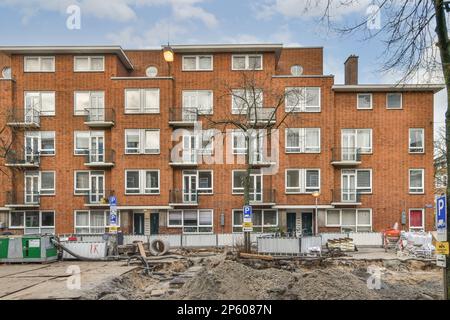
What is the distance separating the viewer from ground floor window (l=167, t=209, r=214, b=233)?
1345 inches

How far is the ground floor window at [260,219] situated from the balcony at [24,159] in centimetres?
1589

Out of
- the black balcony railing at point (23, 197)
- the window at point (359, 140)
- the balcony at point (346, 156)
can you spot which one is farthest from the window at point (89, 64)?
the window at point (359, 140)

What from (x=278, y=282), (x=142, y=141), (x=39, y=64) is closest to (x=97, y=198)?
(x=142, y=141)

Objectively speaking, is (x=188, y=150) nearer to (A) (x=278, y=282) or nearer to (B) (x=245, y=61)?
(B) (x=245, y=61)

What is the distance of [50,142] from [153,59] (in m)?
11.2

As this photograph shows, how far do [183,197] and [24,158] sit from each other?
12.7 metres

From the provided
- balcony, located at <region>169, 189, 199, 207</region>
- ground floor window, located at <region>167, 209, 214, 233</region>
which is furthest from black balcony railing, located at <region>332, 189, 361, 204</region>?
balcony, located at <region>169, 189, 199, 207</region>

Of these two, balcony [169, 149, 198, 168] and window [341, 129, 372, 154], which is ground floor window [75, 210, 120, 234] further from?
window [341, 129, 372, 154]

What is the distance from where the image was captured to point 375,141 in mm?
34562

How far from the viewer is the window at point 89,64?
34812 millimetres

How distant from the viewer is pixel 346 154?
34.3 metres

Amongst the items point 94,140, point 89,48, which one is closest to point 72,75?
point 89,48
